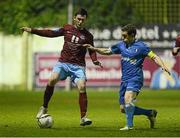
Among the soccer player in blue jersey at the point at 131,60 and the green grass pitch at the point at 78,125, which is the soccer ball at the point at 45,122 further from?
the soccer player in blue jersey at the point at 131,60

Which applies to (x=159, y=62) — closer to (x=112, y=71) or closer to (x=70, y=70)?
(x=70, y=70)

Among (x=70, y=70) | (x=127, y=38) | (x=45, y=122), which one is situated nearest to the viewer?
(x=127, y=38)

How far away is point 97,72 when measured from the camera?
35.7 meters

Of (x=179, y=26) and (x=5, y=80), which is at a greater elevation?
(x=179, y=26)

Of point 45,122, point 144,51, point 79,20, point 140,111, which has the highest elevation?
point 79,20

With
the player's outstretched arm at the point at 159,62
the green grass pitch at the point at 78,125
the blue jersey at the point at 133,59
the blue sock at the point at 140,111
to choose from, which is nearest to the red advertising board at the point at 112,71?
the green grass pitch at the point at 78,125

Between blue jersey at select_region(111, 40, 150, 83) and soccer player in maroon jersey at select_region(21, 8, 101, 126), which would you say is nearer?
blue jersey at select_region(111, 40, 150, 83)

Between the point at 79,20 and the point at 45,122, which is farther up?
the point at 79,20

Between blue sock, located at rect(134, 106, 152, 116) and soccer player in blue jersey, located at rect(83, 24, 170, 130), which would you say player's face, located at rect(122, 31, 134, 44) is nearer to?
soccer player in blue jersey, located at rect(83, 24, 170, 130)

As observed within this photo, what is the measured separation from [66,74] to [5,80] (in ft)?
72.7

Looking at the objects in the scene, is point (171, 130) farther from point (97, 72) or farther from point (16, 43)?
point (16, 43)

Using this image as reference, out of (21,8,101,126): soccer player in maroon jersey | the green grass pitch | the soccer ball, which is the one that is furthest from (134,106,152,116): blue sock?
the soccer ball

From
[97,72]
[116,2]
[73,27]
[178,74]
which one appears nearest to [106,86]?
[97,72]

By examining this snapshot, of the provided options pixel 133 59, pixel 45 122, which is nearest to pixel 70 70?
pixel 45 122
